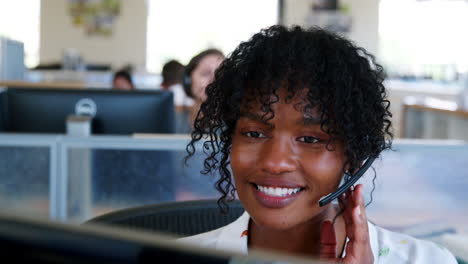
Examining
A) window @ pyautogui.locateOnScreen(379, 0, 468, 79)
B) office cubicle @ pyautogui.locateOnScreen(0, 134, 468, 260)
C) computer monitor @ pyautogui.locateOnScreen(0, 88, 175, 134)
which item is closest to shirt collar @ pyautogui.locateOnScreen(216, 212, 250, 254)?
office cubicle @ pyautogui.locateOnScreen(0, 134, 468, 260)

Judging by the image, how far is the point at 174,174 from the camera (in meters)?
1.58

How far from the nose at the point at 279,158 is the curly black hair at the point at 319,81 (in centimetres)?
4

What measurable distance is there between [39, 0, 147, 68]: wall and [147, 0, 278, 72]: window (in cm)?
14

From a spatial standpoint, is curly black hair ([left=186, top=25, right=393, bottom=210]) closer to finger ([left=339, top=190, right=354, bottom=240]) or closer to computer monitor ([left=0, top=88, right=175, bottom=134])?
finger ([left=339, top=190, right=354, bottom=240])

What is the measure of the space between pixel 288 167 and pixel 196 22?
6.97 metres

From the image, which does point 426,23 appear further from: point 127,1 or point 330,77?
point 330,77

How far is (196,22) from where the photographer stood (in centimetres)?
739

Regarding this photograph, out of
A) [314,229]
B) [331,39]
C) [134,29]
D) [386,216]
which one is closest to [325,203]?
[314,229]

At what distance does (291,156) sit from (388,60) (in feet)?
22.3

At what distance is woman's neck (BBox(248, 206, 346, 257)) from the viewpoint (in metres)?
0.67

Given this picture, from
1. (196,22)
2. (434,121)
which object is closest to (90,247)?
(434,121)

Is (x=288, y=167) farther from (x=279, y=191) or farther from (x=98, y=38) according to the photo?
(x=98, y=38)

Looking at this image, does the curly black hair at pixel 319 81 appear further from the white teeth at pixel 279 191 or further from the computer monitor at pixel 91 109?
the computer monitor at pixel 91 109

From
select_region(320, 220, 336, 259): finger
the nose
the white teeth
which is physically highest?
the nose
